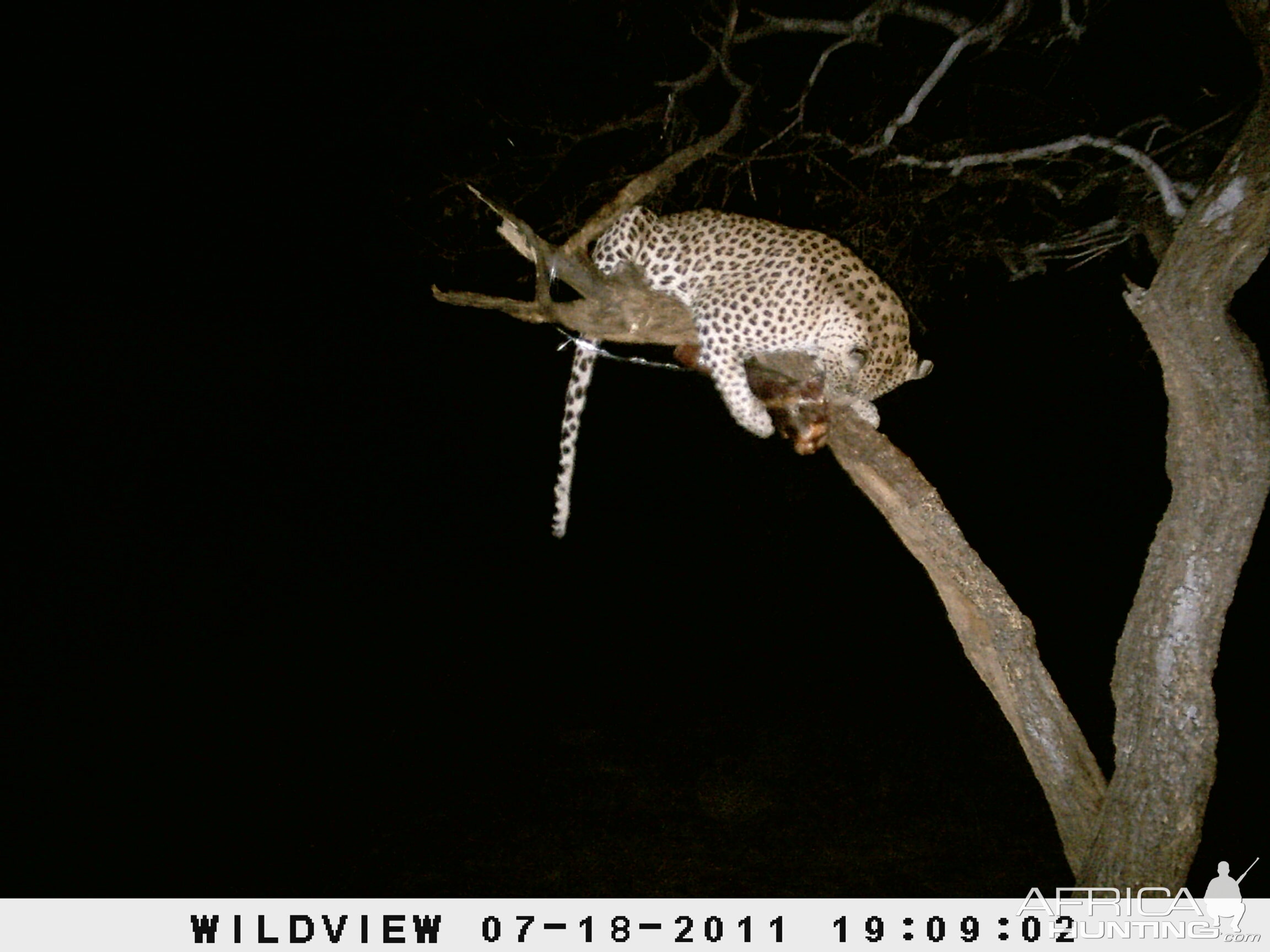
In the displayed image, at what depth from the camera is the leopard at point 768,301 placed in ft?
15.5

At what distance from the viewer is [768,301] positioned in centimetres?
474

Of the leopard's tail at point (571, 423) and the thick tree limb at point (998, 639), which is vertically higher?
the leopard's tail at point (571, 423)

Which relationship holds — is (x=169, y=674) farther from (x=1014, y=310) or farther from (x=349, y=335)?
(x=1014, y=310)

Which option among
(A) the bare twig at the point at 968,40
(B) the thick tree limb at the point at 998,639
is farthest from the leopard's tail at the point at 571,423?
(A) the bare twig at the point at 968,40

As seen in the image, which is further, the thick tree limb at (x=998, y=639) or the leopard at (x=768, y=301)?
the leopard at (x=768, y=301)
